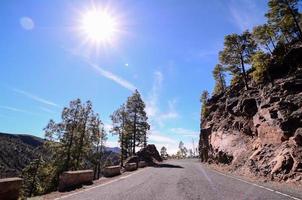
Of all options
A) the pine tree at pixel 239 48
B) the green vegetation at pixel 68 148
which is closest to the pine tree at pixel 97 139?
the green vegetation at pixel 68 148

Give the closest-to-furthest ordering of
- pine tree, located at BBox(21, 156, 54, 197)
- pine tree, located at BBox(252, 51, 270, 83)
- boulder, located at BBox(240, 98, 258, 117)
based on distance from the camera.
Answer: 1. boulder, located at BBox(240, 98, 258, 117)
2. pine tree, located at BBox(252, 51, 270, 83)
3. pine tree, located at BBox(21, 156, 54, 197)

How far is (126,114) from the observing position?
179 ft

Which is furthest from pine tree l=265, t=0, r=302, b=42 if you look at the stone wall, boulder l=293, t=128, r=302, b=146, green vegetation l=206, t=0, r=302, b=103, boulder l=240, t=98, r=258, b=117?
the stone wall

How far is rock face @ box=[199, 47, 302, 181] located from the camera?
16.8m

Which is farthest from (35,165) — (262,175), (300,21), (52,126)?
(300,21)

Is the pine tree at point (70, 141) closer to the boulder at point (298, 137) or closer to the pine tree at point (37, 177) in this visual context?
the pine tree at point (37, 177)

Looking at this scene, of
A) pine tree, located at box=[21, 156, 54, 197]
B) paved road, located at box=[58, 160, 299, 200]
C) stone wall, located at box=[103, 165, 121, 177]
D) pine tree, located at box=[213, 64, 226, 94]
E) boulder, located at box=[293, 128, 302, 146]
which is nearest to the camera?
paved road, located at box=[58, 160, 299, 200]

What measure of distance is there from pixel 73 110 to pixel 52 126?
3934mm

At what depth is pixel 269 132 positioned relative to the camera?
71.8ft

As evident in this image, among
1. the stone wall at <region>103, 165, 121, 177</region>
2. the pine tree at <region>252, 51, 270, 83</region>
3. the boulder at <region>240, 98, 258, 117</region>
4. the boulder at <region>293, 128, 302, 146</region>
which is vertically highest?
the pine tree at <region>252, 51, 270, 83</region>

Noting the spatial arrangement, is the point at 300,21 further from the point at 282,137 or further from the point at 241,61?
the point at 282,137

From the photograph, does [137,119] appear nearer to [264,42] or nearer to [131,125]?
[131,125]

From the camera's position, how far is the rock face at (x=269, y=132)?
16.8m

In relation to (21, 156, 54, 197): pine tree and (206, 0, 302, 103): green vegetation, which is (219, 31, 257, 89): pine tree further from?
(21, 156, 54, 197): pine tree
